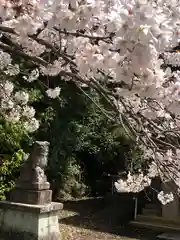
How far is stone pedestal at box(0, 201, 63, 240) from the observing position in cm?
503

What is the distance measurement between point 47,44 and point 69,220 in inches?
214

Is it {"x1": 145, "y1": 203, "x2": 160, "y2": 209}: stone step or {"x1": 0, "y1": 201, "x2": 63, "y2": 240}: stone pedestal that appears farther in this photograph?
{"x1": 145, "y1": 203, "x2": 160, "y2": 209}: stone step

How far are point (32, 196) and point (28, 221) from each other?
0.30m

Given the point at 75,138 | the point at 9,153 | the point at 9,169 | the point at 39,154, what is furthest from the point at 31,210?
the point at 75,138

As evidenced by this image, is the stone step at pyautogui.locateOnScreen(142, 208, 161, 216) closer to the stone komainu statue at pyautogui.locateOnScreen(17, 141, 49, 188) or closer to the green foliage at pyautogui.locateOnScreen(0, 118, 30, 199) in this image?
the green foliage at pyautogui.locateOnScreen(0, 118, 30, 199)

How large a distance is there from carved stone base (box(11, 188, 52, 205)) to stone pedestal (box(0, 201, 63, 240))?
94 millimetres

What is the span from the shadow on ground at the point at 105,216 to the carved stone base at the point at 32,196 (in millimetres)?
1532

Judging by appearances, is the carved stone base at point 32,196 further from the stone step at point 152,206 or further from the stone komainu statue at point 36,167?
the stone step at point 152,206

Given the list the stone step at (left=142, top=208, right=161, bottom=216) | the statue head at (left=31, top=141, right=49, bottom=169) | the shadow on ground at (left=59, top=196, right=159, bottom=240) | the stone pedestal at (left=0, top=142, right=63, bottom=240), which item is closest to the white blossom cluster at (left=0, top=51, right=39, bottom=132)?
the statue head at (left=31, top=141, right=49, bottom=169)

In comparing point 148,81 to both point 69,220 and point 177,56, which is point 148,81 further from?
point 69,220

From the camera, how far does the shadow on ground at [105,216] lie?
6.50 metres

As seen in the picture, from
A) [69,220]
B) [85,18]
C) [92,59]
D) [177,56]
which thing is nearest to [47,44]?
[92,59]

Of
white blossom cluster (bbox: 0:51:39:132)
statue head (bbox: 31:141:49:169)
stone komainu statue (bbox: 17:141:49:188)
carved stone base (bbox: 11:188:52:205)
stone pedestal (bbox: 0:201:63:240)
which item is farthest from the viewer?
statue head (bbox: 31:141:49:169)

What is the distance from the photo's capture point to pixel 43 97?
803cm
